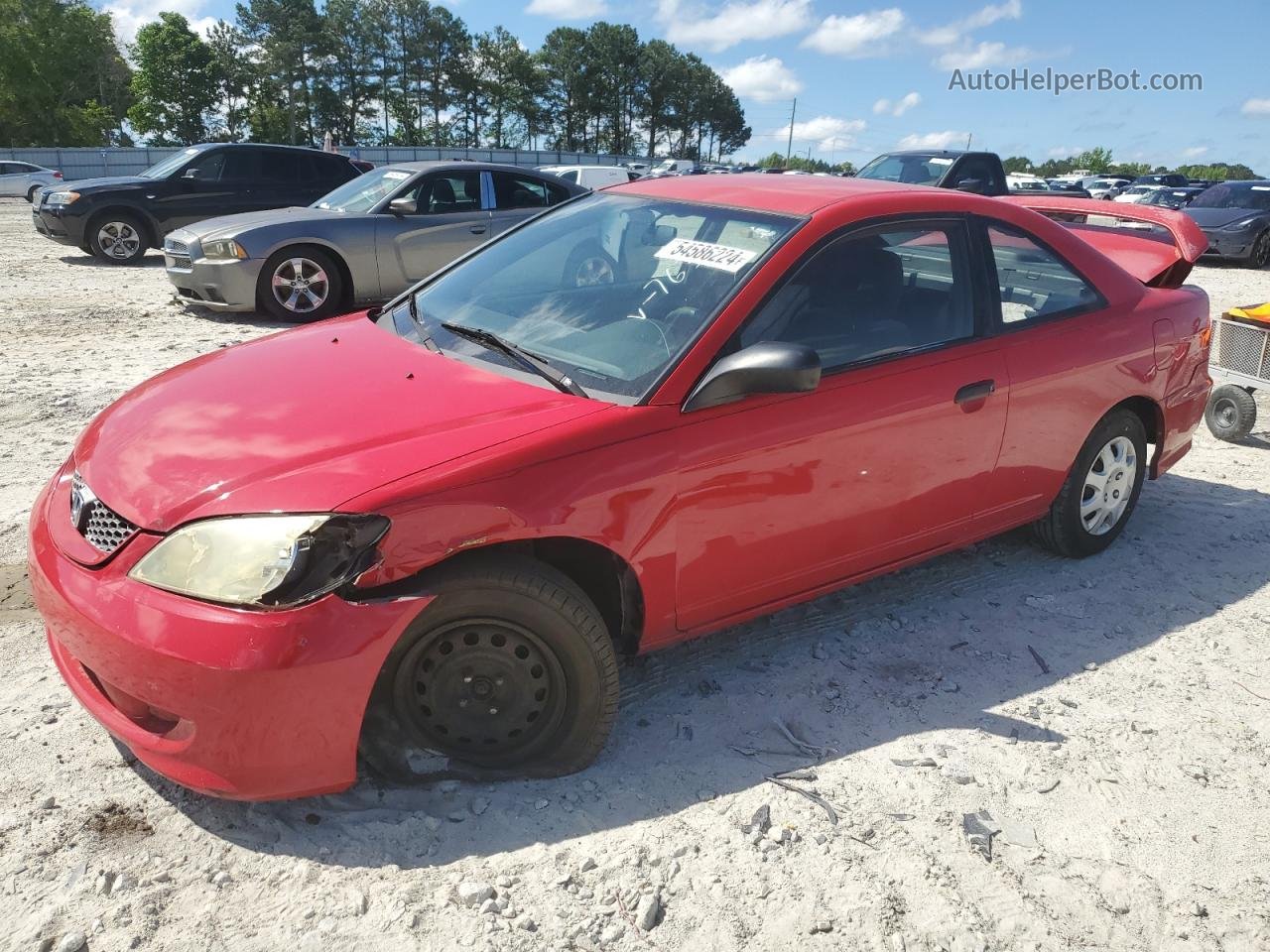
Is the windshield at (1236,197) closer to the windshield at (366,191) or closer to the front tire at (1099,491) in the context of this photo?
the windshield at (366,191)

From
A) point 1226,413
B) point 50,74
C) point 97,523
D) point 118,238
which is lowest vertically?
point 1226,413

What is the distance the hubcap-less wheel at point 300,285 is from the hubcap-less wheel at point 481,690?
284 inches

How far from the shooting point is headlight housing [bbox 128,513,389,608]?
2186mm

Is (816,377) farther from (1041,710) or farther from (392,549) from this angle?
(1041,710)

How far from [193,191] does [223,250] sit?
4485 millimetres

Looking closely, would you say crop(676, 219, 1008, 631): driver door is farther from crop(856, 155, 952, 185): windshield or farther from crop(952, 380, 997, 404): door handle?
crop(856, 155, 952, 185): windshield

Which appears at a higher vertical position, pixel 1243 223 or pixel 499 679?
pixel 1243 223

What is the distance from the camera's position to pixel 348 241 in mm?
8977

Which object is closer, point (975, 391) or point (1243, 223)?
point (975, 391)

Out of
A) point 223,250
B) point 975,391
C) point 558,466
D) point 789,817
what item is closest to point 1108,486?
point 975,391

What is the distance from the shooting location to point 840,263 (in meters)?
3.18

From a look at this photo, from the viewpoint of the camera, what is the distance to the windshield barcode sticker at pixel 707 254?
3.03 meters

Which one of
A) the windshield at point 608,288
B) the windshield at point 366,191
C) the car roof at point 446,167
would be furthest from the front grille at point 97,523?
the car roof at point 446,167

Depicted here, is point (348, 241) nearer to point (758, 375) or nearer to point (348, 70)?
point (758, 375)
